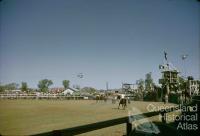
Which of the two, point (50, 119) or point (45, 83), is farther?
point (45, 83)

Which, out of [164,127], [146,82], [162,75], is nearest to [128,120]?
[164,127]

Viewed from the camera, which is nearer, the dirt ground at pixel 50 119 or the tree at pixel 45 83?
the dirt ground at pixel 50 119

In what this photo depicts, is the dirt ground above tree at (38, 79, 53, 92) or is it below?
below

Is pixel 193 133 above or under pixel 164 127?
under

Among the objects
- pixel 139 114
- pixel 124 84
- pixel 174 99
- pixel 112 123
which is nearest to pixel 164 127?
pixel 139 114

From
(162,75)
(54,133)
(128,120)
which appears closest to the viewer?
(54,133)

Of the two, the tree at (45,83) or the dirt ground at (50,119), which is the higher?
the tree at (45,83)

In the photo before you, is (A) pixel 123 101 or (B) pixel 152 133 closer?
(B) pixel 152 133

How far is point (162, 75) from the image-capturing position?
58.0 metres

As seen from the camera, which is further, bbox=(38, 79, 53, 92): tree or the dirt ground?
bbox=(38, 79, 53, 92): tree

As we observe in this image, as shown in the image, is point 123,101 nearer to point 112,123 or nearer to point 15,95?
point 112,123

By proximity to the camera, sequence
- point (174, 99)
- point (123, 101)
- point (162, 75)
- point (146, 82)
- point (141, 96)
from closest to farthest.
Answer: point (123, 101)
point (174, 99)
point (162, 75)
point (141, 96)
point (146, 82)

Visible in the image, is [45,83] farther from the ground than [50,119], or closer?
farther from the ground

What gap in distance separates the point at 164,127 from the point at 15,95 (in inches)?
2379
